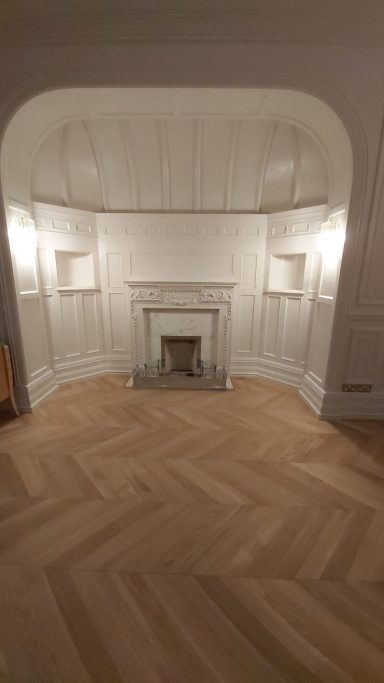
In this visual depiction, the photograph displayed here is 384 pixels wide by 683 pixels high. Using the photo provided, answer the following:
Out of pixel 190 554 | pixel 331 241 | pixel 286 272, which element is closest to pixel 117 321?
pixel 286 272

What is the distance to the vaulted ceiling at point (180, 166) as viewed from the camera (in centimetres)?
345

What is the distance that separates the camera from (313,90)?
2447mm

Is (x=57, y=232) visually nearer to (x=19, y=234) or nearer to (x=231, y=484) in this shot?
(x=19, y=234)

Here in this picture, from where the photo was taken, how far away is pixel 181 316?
440 cm

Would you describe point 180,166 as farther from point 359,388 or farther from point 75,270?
point 359,388

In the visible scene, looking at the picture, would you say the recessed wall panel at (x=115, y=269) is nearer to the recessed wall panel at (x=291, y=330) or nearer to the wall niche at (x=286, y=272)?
the wall niche at (x=286, y=272)

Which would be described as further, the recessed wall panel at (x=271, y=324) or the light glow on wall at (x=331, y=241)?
the recessed wall panel at (x=271, y=324)

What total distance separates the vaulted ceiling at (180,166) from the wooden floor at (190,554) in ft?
10.8

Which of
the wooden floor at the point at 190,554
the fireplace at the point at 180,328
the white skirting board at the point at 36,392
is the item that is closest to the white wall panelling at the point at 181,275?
the fireplace at the point at 180,328

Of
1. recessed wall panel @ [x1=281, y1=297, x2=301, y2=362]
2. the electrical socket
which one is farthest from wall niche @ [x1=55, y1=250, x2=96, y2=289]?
the electrical socket

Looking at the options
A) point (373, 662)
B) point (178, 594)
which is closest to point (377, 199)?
point (373, 662)

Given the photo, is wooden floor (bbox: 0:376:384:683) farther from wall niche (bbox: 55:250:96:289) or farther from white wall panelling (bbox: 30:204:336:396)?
wall niche (bbox: 55:250:96:289)

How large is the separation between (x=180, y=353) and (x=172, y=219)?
2.23m

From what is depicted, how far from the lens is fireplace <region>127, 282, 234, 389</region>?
13.4 feet
